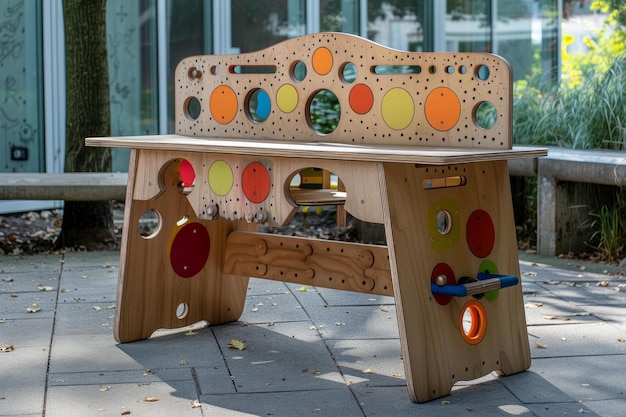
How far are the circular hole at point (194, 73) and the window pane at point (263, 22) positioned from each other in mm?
5776

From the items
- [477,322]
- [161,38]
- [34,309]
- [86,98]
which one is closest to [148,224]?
[86,98]

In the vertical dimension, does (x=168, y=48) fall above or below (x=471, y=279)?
above

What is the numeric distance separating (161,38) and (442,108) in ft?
22.0

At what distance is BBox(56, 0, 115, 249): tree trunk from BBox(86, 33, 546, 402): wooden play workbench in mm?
2679

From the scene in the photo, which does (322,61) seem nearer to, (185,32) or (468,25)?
(185,32)

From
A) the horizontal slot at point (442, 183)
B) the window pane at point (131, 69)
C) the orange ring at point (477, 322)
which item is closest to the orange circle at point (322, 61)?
the horizontal slot at point (442, 183)

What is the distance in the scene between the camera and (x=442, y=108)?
4051 mm

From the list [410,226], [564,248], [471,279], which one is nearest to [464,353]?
[471,279]

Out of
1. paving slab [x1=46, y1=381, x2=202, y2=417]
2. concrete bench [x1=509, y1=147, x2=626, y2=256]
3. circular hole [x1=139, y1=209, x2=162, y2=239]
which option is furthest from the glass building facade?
paving slab [x1=46, y1=381, x2=202, y2=417]

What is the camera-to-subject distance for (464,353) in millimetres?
4016

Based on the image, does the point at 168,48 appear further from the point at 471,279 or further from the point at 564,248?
the point at 471,279

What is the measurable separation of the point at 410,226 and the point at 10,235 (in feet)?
16.8

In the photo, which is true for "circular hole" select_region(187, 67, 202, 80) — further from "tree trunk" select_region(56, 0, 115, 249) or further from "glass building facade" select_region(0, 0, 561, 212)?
"glass building facade" select_region(0, 0, 561, 212)

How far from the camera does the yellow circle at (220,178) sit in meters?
4.39
